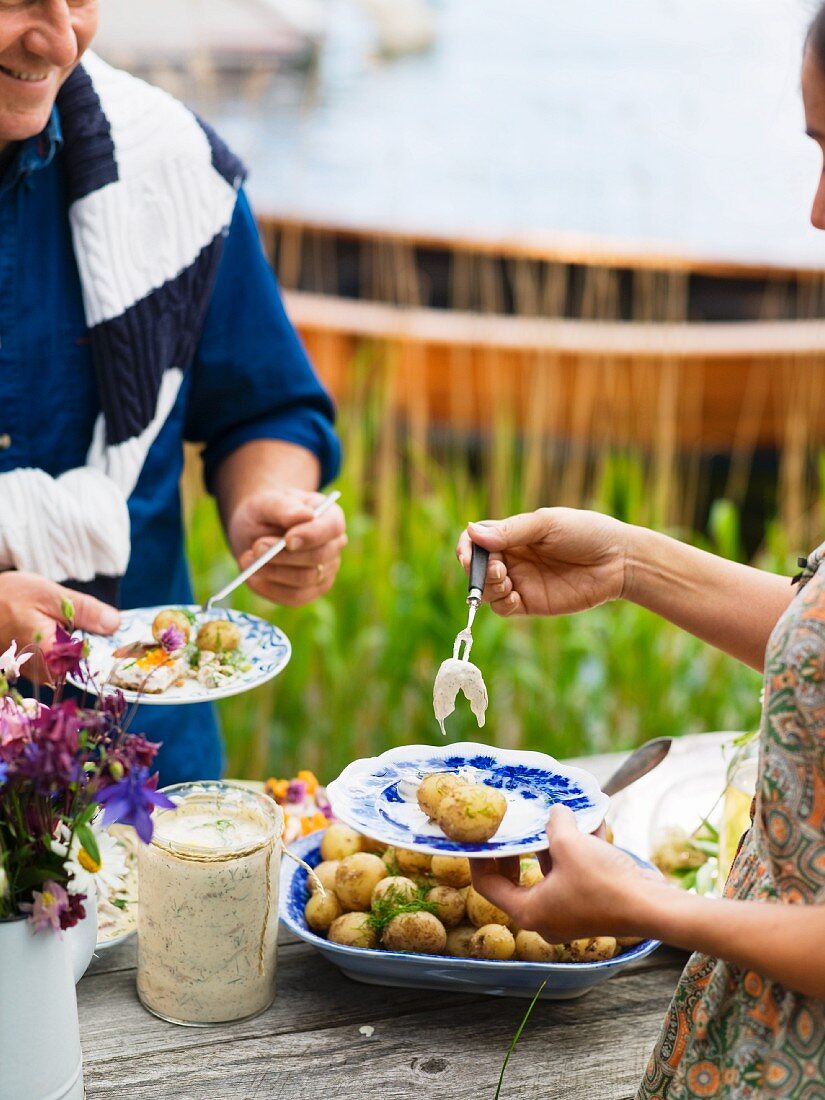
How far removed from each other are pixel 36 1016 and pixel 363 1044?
37 centimetres

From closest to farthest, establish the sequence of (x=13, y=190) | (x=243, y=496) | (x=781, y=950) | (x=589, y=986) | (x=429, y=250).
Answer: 1. (x=781, y=950)
2. (x=589, y=986)
3. (x=13, y=190)
4. (x=243, y=496)
5. (x=429, y=250)

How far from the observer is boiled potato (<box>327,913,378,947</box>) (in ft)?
4.07

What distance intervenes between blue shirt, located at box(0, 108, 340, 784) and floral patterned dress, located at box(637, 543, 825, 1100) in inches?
45.9

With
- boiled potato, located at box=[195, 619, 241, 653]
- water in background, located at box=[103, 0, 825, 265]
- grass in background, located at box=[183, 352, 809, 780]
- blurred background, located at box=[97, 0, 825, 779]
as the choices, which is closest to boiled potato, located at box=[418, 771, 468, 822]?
boiled potato, located at box=[195, 619, 241, 653]

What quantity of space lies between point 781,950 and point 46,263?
4.65 feet

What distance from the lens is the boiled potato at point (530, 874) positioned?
49.4 inches

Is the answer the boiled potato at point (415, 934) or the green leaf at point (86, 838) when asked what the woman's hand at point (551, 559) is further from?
the green leaf at point (86, 838)

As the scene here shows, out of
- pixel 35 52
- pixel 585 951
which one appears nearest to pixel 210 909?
pixel 585 951

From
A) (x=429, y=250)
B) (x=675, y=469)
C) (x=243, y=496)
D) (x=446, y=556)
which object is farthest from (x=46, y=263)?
(x=429, y=250)

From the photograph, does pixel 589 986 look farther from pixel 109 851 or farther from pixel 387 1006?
pixel 109 851

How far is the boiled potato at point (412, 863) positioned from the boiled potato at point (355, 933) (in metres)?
0.08

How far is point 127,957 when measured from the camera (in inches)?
52.3

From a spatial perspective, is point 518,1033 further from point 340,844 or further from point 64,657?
point 64,657

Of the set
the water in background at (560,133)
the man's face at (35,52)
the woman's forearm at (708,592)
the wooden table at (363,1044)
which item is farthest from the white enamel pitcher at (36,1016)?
the water in background at (560,133)
